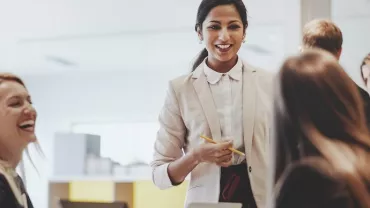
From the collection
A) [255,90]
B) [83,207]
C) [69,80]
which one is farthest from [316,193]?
[69,80]

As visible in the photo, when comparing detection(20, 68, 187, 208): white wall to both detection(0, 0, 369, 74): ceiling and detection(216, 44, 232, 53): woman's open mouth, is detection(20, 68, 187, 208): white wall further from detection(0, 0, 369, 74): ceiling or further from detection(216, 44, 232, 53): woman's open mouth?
detection(216, 44, 232, 53): woman's open mouth

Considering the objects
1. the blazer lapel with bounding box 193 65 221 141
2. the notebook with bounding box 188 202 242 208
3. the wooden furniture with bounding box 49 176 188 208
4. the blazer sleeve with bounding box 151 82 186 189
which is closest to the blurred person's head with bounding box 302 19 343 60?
the blazer lapel with bounding box 193 65 221 141

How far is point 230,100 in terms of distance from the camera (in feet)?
5.40

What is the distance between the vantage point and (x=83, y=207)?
1.28 meters

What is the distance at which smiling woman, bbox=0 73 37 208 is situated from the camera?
53.8 inches

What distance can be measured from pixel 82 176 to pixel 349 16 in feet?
7.85

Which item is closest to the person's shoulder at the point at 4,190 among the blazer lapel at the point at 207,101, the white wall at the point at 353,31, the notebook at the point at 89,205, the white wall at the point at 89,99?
the notebook at the point at 89,205

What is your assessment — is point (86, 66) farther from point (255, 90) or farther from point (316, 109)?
point (316, 109)

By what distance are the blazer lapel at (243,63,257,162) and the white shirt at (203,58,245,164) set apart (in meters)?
0.01

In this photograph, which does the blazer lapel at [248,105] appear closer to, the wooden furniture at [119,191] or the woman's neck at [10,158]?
the woman's neck at [10,158]

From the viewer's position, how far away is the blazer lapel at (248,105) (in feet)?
5.20

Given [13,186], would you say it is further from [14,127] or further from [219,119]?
[219,119]

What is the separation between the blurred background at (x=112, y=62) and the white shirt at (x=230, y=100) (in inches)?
22.3

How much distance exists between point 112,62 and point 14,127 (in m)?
4.83
